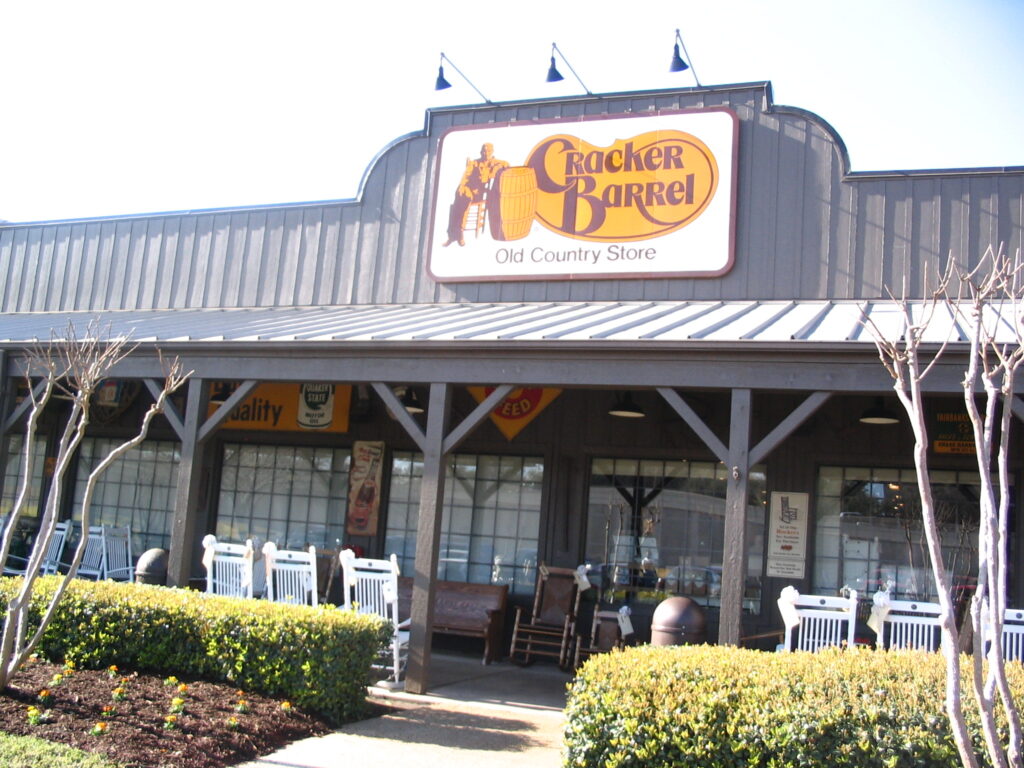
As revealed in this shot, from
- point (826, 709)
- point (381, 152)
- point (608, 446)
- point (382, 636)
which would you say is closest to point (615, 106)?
point (381, 152)

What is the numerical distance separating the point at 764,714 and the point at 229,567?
18.4ft

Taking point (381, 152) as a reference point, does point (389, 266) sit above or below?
below

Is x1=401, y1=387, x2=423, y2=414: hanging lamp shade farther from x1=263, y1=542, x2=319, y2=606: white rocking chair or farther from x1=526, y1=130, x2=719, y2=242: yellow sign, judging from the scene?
x1=263, y1=542, x2=319, y2=606: white rocking chair

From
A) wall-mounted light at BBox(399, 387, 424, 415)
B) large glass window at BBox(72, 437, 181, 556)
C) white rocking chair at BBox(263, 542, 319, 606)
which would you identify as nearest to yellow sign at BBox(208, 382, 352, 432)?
wall-mounted light at BBox(399, 387, 424, 415)

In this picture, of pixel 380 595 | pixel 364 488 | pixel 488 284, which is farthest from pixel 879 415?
pixel 364 488

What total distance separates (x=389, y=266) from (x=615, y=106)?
9.85 ft

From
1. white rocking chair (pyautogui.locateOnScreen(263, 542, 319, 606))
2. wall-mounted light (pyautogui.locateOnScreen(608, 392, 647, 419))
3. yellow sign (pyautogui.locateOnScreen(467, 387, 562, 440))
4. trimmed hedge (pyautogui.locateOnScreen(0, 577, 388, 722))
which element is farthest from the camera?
yellow sign (pyautogui.locateOnScreen(467, 387, 562, 440))

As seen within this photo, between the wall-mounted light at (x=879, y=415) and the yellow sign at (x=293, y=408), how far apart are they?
5629mm

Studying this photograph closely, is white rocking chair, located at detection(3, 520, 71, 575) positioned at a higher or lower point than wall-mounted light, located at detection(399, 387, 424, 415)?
lower

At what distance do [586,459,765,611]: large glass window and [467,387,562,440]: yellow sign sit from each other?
0.92m

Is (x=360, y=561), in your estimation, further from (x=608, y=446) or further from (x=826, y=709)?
(x=826, y=709)

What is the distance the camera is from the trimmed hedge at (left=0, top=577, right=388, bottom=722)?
22.0 ft

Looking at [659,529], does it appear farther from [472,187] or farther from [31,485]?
[31,485]

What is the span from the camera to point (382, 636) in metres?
7.22
